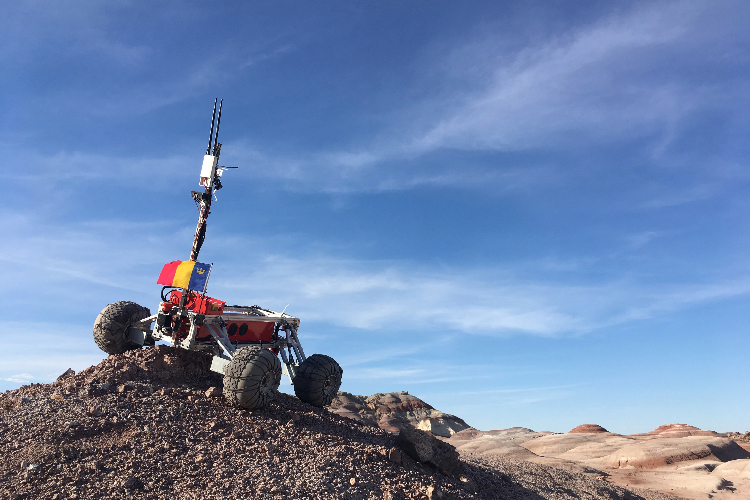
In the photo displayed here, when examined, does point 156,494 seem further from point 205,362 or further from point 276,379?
point 205,362

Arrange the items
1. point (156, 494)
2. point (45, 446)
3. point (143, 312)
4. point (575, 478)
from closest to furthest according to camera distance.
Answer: point (156, 494) < point (45, 446) < point (143, 312) < point (575, 478)

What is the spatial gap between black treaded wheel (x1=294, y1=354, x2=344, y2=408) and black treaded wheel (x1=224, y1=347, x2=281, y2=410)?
2.00 meters

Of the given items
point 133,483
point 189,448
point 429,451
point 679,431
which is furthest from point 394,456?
point 679,431

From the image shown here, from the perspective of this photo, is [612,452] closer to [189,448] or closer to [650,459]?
[650,459]

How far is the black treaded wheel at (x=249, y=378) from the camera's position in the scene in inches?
407

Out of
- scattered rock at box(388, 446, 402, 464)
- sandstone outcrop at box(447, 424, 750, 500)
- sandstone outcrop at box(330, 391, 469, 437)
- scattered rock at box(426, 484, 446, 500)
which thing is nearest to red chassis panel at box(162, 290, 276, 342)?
scattered rock at box(388, 446, 402, 464)

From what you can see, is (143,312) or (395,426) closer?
(143,312)

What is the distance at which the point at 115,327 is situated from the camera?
13.5 m

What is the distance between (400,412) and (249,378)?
3480 cm

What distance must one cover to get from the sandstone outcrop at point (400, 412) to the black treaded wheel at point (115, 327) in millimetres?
27468

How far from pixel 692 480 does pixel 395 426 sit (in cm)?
2198

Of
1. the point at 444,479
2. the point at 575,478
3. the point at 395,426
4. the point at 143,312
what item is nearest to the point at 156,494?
the point at 444,479

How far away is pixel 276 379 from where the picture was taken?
1109cm

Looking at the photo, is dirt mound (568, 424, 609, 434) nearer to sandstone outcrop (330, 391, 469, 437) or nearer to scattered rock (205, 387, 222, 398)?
sandstone outcrop (330, 391, 469, 437)
